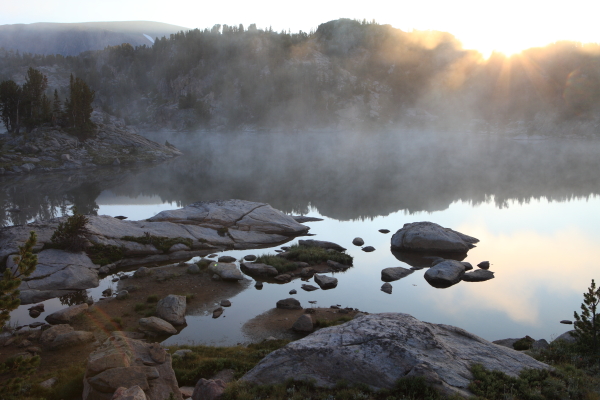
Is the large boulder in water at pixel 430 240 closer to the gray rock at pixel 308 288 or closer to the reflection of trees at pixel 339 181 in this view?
the gray rock at pixel 308 288

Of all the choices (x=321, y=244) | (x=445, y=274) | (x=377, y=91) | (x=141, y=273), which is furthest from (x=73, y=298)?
(x=377, y=91)

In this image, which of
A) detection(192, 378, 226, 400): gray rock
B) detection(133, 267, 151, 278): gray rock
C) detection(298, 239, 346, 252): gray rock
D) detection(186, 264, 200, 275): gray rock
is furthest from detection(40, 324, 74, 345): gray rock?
detection(298, 239, 346, 252): gray rock

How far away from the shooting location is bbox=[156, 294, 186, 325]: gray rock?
17.3 metres

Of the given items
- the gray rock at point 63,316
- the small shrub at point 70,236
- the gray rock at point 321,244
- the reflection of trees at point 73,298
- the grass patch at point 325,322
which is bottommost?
the gray rock at point 321,244

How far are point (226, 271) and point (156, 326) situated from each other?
20.9 ft

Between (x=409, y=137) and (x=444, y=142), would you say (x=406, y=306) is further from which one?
(x=409, y=137)

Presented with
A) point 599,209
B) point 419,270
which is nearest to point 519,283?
point 419,270

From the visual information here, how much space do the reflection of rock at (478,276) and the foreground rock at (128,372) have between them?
16.8m

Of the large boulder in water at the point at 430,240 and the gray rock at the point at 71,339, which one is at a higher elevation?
the gray rock at the point at 71,339

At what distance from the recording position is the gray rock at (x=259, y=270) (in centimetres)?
2320

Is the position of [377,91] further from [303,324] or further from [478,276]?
[303,324]

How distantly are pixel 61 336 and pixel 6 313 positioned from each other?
277 inches

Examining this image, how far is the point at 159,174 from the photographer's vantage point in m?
67.2

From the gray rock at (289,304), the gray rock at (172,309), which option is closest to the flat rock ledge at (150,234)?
the gray rock at (172,309)
